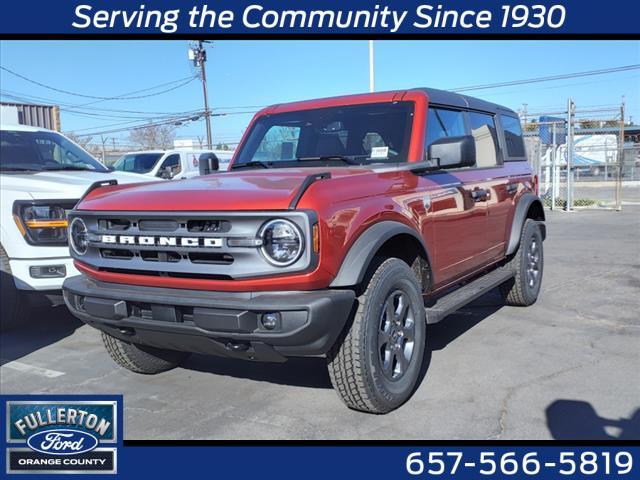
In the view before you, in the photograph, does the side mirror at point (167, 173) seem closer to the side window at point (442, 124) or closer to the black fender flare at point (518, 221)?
the black fender flare at point (518, 221)

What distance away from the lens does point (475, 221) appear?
4.75 meters

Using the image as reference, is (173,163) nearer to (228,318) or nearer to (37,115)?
(37,115)

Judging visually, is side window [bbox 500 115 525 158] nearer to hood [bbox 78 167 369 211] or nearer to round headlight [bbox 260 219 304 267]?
hood [bbox 78 167 369 211]

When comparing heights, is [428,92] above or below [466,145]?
above

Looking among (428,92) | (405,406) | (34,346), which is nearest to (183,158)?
(34,346)

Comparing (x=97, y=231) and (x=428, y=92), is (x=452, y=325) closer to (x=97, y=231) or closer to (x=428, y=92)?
(x=428, y=92)

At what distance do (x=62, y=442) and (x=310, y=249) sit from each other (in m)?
1.67

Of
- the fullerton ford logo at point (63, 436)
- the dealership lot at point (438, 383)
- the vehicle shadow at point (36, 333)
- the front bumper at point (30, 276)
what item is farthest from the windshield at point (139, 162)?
the fullerton ford logo at point (63, 436)

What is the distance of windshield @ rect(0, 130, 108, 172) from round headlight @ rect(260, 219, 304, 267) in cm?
406

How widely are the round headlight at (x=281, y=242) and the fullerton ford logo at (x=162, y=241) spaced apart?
0.85 feet

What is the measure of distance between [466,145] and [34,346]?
405cm

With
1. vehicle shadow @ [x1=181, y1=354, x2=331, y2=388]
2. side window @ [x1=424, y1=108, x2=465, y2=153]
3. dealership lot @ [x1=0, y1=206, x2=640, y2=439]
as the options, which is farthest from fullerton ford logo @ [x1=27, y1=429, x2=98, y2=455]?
side window @ [x1=424, y1=108, x2=465, y2=153]

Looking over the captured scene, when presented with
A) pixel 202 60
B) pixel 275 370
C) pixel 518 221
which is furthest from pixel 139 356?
pixel 202 60

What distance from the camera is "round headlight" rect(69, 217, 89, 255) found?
3699 mm
